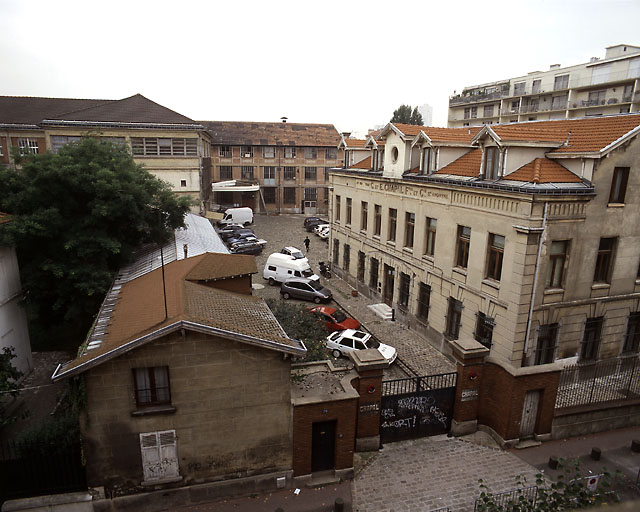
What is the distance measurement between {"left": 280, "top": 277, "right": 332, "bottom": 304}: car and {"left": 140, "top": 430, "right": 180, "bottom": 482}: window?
1788 cm

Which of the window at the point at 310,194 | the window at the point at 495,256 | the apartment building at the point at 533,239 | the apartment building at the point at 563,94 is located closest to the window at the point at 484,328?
the apartment building at the point at 533,239

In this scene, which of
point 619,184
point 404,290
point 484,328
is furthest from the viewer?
point 404,290

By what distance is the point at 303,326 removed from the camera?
69.8ft

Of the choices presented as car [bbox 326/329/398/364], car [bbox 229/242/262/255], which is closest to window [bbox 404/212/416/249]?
car [bbox 326/329/398/364]

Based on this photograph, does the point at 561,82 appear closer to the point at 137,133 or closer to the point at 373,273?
the point at 373,273

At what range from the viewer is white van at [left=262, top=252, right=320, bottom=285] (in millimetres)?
31688

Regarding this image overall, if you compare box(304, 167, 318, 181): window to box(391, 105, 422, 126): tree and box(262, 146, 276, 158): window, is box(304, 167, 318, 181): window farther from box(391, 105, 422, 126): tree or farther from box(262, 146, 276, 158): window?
box(391, 105, 422, 126): tree

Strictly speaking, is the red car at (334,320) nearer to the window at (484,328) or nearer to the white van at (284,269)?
the window at (484,328)

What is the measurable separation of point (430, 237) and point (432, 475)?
13416mm

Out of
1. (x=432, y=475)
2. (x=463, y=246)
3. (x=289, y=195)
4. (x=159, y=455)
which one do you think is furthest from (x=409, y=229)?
(x=289, y=195)

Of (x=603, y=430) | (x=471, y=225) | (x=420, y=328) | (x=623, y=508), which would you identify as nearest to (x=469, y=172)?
(x=471, y=225)

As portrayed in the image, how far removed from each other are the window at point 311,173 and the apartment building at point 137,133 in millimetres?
23118

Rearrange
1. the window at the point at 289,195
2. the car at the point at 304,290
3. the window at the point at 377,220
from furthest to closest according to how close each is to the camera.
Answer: the window at the point at 289,195 < the car at the point at 304,290 < the window at the point at 377,220

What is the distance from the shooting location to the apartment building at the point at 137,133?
132 feet
